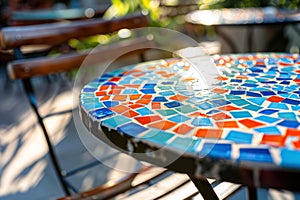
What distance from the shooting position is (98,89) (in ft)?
3.18

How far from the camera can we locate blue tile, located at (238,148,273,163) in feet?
1.75

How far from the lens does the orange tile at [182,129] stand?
0.64 m

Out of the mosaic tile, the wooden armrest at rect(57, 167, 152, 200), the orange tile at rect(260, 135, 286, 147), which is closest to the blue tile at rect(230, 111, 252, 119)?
the mosaic tile

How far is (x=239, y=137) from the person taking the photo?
0.61 meters

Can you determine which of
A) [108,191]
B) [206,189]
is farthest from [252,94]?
[108,191]

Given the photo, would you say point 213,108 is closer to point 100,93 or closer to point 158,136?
point 158,136

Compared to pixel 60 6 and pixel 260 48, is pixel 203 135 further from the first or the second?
pixel 60 6

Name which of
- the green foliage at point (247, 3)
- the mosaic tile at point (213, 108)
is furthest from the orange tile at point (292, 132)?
the green foliage at point (247, 3)

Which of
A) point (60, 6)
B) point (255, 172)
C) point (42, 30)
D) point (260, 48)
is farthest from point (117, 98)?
point (60, 6)

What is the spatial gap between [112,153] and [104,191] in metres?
1.25

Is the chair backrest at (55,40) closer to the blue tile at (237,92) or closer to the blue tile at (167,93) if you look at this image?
the blue tile at (167,93)

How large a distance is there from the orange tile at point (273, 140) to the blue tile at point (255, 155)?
0.10 feet

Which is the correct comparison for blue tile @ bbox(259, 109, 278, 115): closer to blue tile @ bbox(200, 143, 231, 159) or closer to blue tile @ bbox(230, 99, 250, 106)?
blue tile @ bbox(230, 99, 250, 106)

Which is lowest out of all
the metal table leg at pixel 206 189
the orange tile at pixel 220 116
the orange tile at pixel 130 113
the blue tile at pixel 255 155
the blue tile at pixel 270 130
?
the metal table leg at pixel 206 189
